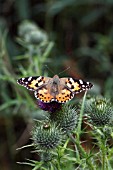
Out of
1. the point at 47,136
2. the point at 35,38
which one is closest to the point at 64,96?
the point at 47,136

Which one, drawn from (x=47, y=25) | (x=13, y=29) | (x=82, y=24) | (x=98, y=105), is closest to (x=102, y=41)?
(x=82, y=24)

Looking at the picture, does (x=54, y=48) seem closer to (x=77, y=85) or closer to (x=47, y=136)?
(x=77, y=85)

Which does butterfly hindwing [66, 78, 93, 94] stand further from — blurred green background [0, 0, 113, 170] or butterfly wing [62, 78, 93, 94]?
blurred green background [0, 0, 113, 170]

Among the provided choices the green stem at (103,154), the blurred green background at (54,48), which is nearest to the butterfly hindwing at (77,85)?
the green stem at (103,154)

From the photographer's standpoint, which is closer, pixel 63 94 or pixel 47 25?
pixel 63 94

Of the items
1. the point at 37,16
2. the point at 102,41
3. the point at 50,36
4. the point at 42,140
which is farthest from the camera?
the point at 37,16

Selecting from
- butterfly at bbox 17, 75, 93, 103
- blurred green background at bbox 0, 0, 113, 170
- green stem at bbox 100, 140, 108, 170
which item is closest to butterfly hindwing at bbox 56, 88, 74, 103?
butterfly at bbox 17, 75, 93, 103

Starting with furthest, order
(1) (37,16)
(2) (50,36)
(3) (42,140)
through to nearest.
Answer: (1) (37,16)
(2) (50,36)
(3) (42,140)

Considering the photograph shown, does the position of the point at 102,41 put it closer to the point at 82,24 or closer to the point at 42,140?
the point at 82,24
